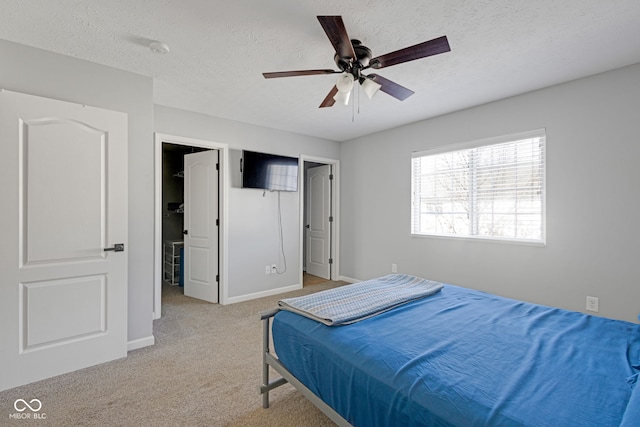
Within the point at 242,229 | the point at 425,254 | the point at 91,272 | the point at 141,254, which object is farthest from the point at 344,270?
the point at 91,272

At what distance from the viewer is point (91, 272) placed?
2.38m

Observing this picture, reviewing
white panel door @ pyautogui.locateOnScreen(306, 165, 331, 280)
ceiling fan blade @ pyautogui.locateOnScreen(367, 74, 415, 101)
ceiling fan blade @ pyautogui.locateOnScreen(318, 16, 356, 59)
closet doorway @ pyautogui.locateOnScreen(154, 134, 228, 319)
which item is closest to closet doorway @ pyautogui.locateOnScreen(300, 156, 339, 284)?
white panel door @ pyautogui.locateOnScreen(306, 165, 331, 280)

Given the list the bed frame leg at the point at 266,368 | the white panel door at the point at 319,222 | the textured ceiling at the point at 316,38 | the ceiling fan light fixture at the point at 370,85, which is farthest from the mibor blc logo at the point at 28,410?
the white panel door at the point at 319,222

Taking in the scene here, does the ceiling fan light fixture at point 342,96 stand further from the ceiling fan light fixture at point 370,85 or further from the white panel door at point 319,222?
the white panel door at point 319,222

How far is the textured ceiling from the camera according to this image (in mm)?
1801

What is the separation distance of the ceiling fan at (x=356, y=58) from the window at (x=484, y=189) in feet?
5.86

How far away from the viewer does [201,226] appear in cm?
420

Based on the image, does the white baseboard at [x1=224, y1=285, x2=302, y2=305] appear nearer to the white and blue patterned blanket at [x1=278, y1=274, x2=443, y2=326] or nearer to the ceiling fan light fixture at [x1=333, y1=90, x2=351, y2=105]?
the white and blue patterned blanket at [x1=278, y1=274, x2=443, y2=326]

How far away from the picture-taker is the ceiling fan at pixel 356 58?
1606 mm

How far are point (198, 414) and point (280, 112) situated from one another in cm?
319

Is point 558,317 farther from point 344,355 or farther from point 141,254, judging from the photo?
point 141,254

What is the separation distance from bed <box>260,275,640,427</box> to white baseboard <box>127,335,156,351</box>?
4.95 ft

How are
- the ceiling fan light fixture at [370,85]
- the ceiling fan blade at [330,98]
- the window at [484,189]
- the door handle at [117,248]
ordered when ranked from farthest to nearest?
the window at [484,189] < the door handle at [117,248] < the ceiling fan blade at [330,98] < the ceiling fan light fixture at [370,85]

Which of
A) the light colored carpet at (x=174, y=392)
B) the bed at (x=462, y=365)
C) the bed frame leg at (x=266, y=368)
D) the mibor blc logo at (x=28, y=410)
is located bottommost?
the light colored carpet at (x=174, y=392)
